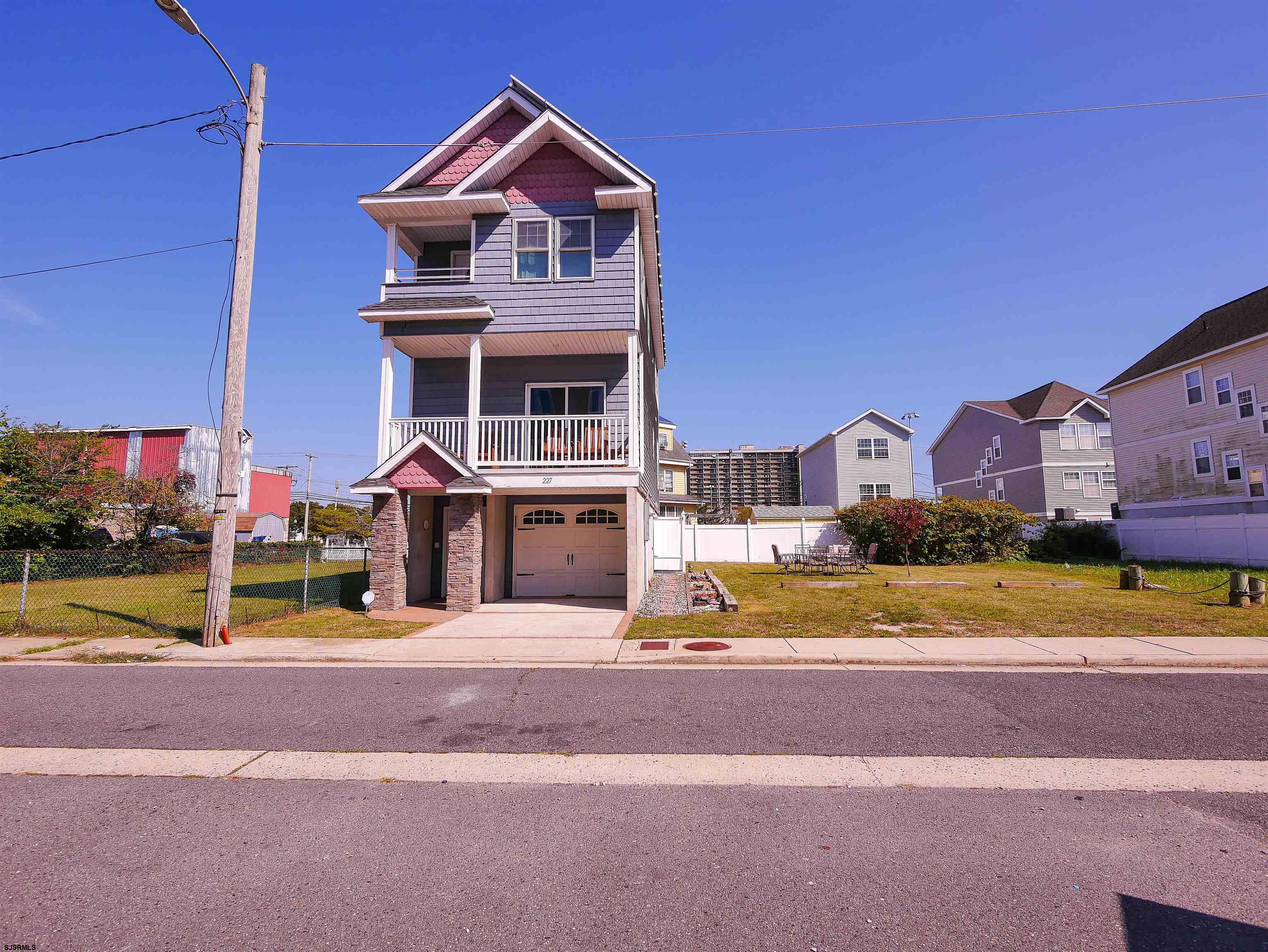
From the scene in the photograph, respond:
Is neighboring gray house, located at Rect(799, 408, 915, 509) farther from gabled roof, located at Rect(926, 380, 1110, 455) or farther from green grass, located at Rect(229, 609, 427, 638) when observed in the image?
green grass, located at Rect(229, 609, 427, 638)

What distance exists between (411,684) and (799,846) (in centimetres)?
557

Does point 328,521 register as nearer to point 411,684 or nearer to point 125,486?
point 125,486

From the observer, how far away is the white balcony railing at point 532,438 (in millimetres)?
14352

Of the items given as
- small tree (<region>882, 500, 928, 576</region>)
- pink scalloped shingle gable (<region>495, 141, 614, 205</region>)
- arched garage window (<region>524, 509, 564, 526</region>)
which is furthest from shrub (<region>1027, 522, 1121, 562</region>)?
pink scalloped shingle gable (<region>495, 141, 614, 205</region>)

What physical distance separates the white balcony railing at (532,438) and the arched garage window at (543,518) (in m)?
2.04

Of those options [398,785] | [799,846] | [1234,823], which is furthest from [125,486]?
[1234,823]

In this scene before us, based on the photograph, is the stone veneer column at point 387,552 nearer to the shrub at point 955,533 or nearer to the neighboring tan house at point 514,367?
the neighboring tan house at point 514,367

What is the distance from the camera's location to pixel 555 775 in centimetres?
502

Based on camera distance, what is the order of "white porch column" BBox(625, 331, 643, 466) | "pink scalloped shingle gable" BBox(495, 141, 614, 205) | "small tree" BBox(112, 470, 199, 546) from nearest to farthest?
"white porch column" BBox(625, 331, 643, 466)
"pink scalloped shingle gable" BBox(495, 141, 614, 205)
"small tree" BBox(112, 470, 199, 546)

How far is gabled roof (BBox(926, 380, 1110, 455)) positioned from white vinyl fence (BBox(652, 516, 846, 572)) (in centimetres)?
1762

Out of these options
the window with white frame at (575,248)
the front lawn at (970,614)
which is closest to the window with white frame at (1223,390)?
the front lawn at (970,614)

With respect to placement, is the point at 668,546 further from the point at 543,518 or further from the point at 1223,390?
the point at 1223,390

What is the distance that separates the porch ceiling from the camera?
1498cm

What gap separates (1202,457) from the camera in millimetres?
27125
